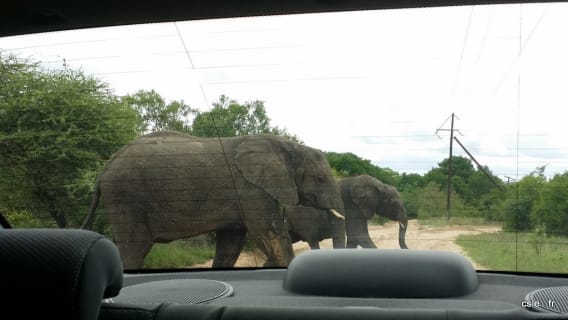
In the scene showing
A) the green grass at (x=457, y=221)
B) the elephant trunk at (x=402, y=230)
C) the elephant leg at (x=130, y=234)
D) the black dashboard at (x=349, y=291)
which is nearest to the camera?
the black dashboard at (x=349, y=291)

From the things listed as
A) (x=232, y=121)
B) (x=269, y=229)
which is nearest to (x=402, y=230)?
(x=269, y=229)

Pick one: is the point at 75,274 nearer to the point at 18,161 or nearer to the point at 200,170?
the point at 18,161

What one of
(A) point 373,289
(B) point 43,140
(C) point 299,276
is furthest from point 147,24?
(A) point 373,289

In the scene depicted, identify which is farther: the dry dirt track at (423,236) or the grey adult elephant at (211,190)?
the grey adult elephant at (211,190)

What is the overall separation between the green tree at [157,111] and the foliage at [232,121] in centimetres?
9

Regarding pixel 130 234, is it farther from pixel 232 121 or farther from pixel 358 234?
pixel 358 234

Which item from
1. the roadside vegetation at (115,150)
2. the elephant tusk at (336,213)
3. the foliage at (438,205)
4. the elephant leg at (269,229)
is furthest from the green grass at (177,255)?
the foliage at (438,205)

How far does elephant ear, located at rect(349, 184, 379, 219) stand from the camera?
352 centimetres

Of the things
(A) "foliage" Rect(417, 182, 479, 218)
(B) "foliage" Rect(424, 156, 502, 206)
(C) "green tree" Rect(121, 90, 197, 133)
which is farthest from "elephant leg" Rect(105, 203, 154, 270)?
(B) "foliage" Rect(424, 156, 502, 206)

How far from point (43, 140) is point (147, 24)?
48.4 inches

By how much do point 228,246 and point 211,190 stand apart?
582 millimetres

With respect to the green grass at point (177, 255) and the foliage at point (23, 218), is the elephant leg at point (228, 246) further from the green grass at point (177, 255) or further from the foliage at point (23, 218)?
the foliage at point (23, 218)

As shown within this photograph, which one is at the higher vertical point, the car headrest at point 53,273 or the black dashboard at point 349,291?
the car headrest at point 53,273

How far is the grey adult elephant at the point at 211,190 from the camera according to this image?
12.9 feet
